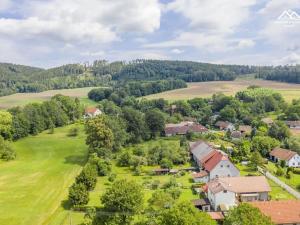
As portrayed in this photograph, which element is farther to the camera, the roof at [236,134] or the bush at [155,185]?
the roof at [236,134]

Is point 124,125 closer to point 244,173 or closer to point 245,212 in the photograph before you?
point 244,173

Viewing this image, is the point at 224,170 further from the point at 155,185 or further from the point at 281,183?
the point at 155,185

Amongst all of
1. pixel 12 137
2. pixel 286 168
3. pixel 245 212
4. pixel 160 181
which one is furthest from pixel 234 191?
pixel 12 137

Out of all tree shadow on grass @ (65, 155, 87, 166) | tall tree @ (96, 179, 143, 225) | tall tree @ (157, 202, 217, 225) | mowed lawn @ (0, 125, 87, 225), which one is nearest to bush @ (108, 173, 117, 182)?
mowed lawn @ (0, 125, 87, 225)

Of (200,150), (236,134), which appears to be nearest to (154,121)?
(236,134)

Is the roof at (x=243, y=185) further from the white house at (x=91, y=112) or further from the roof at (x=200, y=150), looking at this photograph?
the white house at (x=91, y=112)

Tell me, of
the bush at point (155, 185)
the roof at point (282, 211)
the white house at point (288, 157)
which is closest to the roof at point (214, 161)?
the bush at point (155, 185)

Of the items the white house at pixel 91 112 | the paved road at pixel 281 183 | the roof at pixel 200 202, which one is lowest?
the paved road at pixel 281 183
